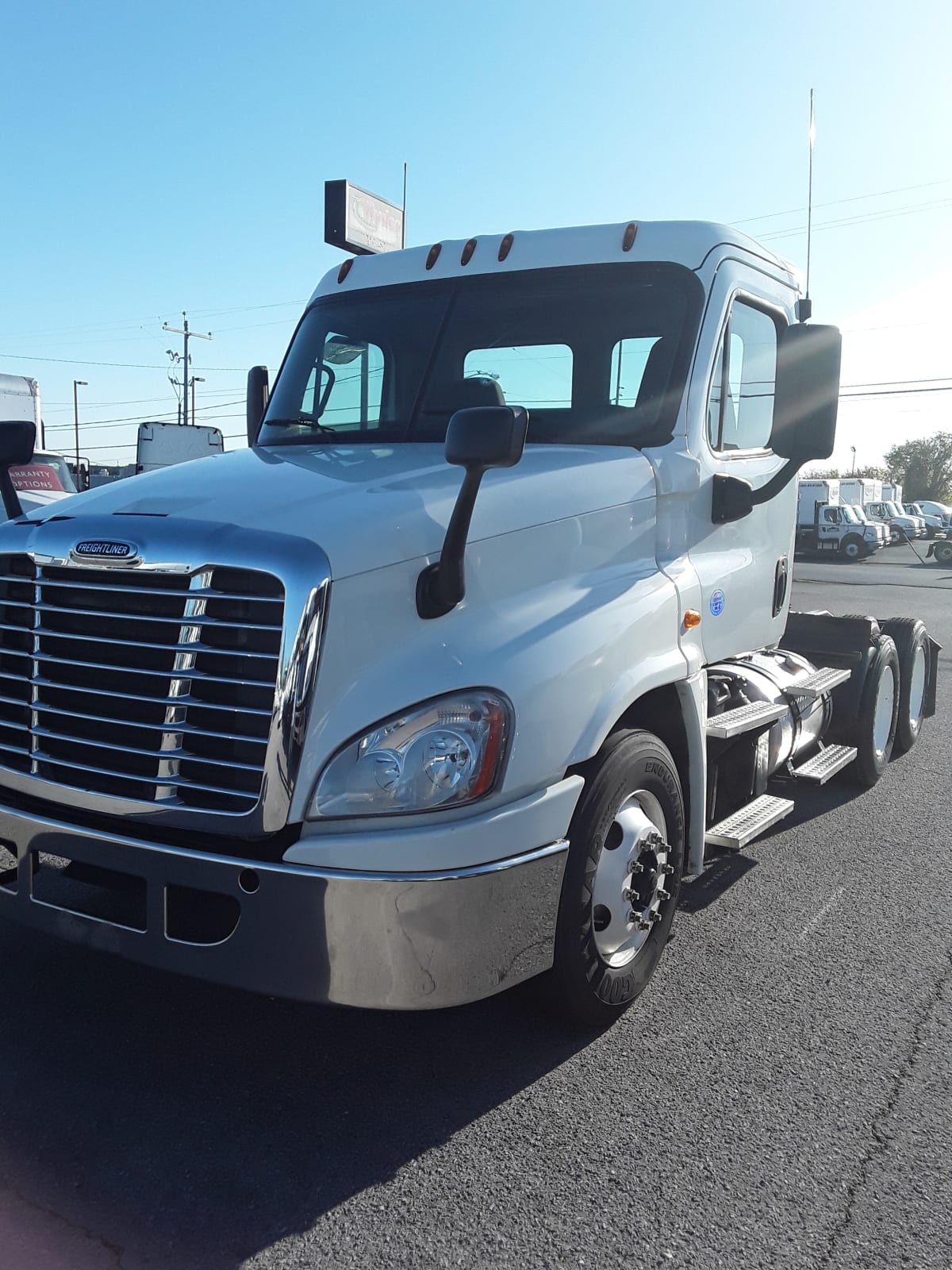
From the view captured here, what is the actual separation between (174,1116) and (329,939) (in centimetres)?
83

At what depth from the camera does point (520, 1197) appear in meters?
2.63

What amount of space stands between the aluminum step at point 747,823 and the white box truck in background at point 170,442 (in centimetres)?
2481

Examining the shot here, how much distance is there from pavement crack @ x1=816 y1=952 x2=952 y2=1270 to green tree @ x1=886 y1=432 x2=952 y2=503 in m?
126

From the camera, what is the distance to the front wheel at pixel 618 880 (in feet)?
10.2

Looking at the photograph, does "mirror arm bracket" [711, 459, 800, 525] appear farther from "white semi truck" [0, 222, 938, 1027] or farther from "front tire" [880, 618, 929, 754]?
"front tire" [880, 618, 929, 754]

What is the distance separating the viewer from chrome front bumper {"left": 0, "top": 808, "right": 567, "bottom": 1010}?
2.57m

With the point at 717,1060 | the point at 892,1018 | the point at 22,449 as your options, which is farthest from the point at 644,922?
the point at 22,449

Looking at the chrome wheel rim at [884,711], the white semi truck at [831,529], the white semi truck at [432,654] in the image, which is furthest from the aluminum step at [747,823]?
the white semi truck at [831,529]

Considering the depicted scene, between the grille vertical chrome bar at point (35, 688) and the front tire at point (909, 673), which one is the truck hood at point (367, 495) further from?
the front tire at point (909, 673)

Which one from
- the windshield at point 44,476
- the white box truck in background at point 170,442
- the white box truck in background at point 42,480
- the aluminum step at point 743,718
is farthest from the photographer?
the white box truck in background at point 170,442

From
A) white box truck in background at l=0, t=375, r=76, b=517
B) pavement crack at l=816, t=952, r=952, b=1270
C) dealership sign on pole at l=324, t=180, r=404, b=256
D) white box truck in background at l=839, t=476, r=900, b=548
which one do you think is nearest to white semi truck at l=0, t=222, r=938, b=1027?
pavement crack at l=816, t=952, r=952, b=1270

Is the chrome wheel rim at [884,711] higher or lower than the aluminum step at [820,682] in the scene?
lower

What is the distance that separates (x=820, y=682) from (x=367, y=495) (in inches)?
138

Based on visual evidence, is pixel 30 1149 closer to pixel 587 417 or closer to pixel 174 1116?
pixel 174 1116
